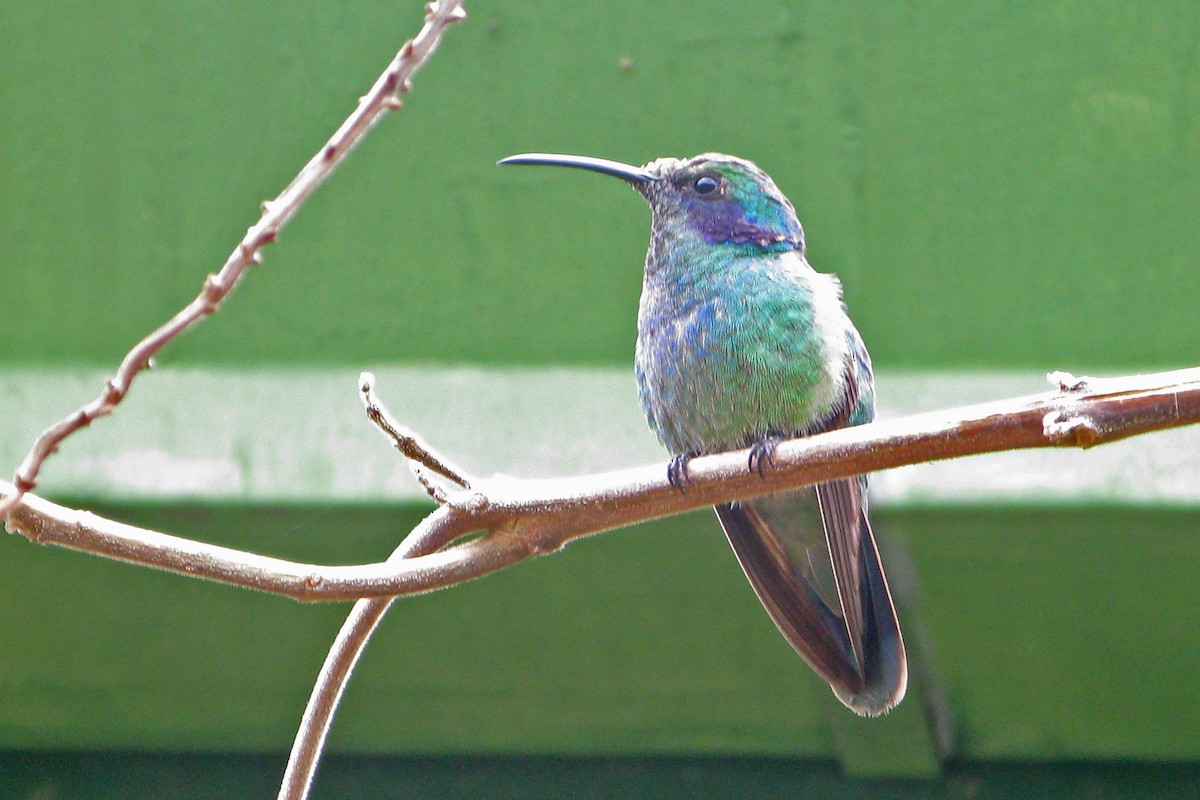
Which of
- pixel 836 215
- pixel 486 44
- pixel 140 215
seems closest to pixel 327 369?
pixel 140 215

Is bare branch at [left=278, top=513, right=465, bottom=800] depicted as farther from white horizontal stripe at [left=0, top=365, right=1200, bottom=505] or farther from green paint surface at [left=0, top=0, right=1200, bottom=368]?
green paint surface at [left=0, top=0, right=1200, bottom=368]

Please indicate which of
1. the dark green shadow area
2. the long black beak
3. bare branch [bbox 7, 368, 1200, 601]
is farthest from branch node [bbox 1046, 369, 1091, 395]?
the dark green shadow area

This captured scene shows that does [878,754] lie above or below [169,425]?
below

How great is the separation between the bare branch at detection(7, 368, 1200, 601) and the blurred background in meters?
1.65

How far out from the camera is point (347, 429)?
3.44 meters

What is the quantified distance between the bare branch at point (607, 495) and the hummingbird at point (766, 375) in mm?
553

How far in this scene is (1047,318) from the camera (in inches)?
134

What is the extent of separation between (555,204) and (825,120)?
734 millimetres

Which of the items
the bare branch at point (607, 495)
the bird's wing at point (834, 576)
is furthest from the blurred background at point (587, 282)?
the bare branch at point (607, 495)

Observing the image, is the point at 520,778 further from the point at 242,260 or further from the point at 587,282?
the point at 242,260

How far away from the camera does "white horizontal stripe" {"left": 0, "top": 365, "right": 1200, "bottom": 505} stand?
132 inches

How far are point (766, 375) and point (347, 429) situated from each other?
1.53 metres

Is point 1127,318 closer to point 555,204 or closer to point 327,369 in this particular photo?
point 555,204

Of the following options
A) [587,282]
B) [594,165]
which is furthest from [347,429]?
[594,165]
